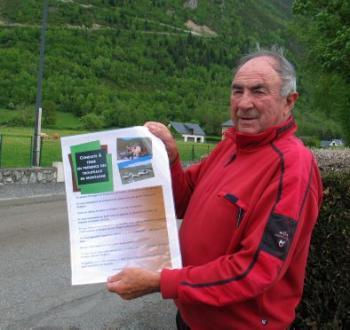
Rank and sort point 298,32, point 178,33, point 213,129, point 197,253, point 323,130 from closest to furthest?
point 197,253 < point 298,32 < point 213,129 < point 323,130 < point 178,33

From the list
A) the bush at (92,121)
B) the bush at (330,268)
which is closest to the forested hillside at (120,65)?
the bush at (92,121)

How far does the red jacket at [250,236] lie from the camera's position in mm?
1851

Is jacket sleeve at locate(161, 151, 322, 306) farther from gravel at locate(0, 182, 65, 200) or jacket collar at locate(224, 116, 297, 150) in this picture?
gravel at locate(0, 182, 65, 200)

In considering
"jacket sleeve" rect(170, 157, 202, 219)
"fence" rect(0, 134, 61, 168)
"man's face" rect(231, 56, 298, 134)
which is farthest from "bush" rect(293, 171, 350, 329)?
"fence" rect(0, 134, 61, 168)

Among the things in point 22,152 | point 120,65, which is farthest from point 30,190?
point 120,65

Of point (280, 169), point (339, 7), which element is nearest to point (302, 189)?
point (280, 169)

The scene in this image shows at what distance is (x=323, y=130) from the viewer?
335 ft

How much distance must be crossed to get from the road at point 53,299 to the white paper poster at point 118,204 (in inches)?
117

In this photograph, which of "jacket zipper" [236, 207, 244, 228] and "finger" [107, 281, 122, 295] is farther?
"finger" [107, 281, 122, 295]

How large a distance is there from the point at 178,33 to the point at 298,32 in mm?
126889

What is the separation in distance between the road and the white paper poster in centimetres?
297

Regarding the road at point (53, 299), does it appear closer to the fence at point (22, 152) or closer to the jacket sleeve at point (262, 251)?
the jacket sleeve at point (262, 251)

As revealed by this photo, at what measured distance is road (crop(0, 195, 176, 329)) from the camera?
5035mm

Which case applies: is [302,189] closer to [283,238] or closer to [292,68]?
[283,238]
